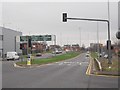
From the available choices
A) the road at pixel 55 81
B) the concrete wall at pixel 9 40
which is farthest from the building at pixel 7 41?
the road at pixel 55 81

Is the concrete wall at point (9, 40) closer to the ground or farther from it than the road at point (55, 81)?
farther from it

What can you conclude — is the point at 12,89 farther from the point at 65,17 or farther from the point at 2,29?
the point at 2,29

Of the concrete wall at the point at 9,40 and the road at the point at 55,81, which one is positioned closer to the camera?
the road at the point at 55,81

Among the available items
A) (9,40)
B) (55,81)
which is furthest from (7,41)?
(55,81)

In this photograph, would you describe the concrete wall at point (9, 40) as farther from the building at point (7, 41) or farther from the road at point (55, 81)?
the road at point (55, 81)

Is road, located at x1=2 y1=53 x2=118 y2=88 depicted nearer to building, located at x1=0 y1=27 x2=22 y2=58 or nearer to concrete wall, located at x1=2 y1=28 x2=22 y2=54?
building, located at x1=0 y1=27 x2=22 y2=58

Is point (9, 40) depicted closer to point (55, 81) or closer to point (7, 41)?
point (7, 41)

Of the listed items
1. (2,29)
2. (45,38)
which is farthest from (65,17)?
(2,29)

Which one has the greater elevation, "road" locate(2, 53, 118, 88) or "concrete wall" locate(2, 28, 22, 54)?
"concrete wall" locate(2, 28, 22, 54)

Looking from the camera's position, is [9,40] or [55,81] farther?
[9,40]

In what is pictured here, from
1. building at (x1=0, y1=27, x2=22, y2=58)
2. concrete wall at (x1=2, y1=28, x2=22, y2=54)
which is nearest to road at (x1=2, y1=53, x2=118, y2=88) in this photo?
building at (x1=0, y1=27, x2=22, y2=58)

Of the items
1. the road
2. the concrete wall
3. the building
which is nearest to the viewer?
the road

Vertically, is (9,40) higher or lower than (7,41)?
higher

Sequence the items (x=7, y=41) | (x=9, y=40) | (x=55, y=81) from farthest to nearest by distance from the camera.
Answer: (x=9, y=40) → (x=7, y=41) → (x=55, y=81)
